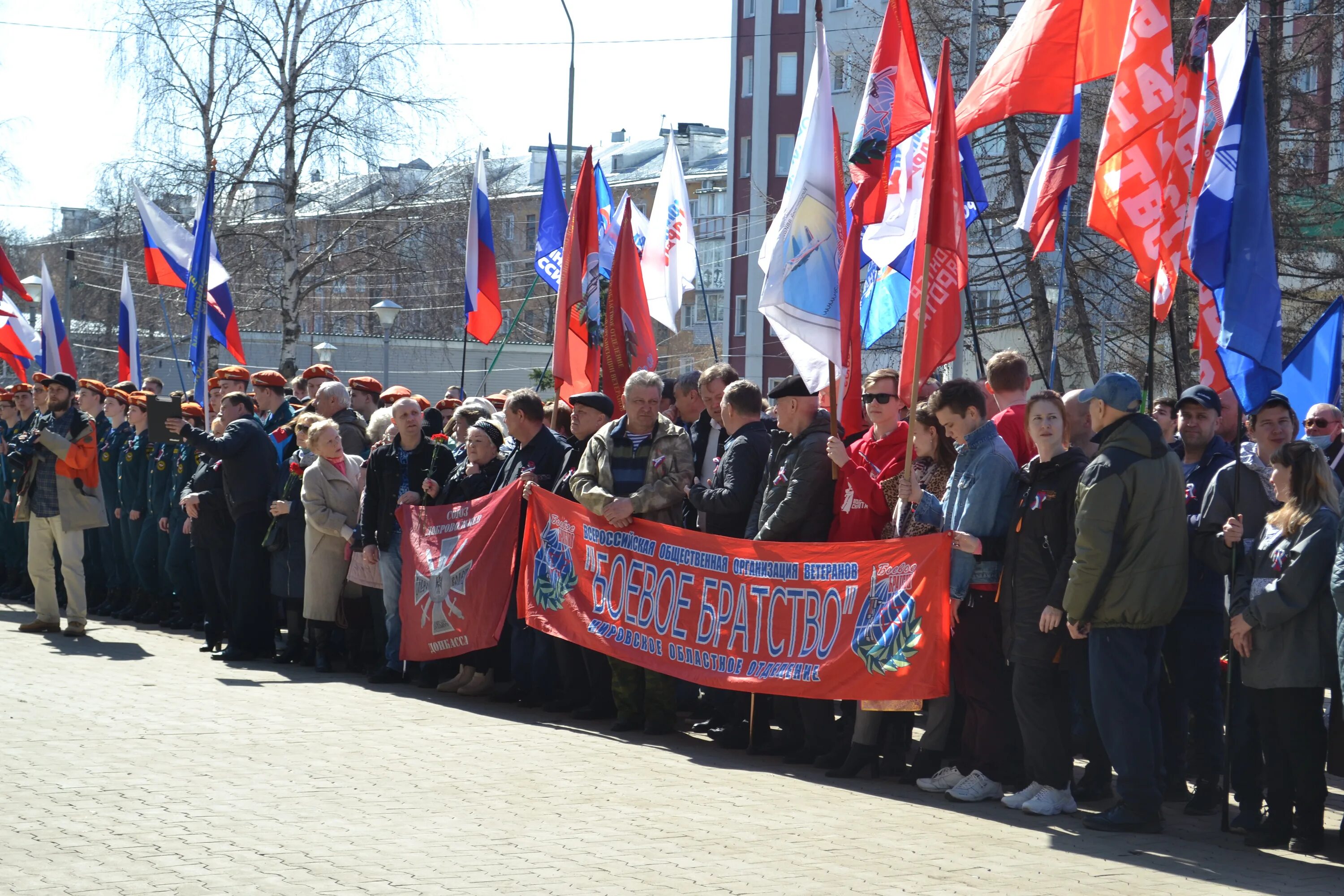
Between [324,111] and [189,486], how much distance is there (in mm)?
19016

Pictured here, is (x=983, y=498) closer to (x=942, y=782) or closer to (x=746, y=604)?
(x=942, y=782)

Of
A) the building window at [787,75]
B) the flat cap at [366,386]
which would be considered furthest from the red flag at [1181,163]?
the building window at [787,75]

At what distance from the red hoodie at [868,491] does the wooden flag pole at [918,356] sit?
118 mm

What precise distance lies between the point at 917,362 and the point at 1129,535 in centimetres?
161

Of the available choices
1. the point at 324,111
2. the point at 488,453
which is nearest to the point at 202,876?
the point at 488,453

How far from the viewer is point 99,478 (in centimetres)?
1417

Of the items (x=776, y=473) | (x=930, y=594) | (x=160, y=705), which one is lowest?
(x=160, y=705)

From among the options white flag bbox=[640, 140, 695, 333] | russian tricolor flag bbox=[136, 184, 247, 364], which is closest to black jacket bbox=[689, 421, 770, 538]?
white flag bbox=[640, 140, 695, 333]

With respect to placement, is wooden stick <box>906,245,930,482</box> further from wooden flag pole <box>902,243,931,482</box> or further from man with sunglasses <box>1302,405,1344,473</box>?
man with sunglasses <box>1302,405,1344,473</box>

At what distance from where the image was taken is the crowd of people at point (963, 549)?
280 inches

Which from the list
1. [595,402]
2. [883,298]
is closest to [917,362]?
[595,402]

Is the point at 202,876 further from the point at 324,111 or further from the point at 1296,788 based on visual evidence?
the point at 324,111

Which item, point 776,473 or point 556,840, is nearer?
point 556,840

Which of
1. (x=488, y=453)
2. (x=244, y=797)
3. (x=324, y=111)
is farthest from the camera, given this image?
(x=324, y=111)
